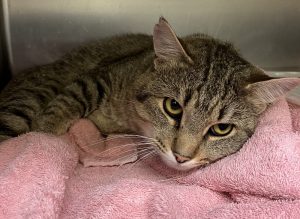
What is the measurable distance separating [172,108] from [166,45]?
0.23 meters

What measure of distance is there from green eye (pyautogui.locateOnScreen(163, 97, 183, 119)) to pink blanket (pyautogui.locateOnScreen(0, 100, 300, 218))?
21 cm

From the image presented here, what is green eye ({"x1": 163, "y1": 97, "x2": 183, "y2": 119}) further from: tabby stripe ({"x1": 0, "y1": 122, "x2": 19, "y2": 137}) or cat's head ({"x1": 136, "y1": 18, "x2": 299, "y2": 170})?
tabby stripe ({"x1": 0, "y1": 122, "x2": 19, "y2": 137})

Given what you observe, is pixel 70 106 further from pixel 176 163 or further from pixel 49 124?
pixel 176 163

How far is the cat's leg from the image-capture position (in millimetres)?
1787

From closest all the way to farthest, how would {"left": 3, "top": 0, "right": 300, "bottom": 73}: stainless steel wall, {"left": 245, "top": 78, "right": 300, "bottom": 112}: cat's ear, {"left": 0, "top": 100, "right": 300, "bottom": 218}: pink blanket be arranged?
{"left": 0, "top": 100, "right": 300, "bottom": 218}: pink blanket, {"left": 245, "top": 78, "right": 300, "bottom": 112}: cat's ear, {"left": 3, "top": 0, "right": 300, "bottom": 73}: stainless steel wall

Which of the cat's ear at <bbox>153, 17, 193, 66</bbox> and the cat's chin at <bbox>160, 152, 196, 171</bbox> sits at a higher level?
the cat's ear at <bbox>153, 17, 193, 66</bbox>

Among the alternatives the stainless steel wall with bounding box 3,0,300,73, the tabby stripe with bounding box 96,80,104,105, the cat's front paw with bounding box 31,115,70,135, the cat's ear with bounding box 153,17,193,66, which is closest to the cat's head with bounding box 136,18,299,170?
the cat's ear with bounding box 153,17,193,66

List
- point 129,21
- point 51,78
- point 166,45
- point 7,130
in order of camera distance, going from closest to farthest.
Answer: point 166,45, point 7,130, point 51,78, point 129,21

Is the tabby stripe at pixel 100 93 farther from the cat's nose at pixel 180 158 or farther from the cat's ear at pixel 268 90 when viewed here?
the cat's ear at pixel 268 90

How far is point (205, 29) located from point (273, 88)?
3.33 feet

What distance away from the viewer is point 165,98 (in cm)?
159

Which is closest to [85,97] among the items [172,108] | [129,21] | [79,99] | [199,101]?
[79,99]

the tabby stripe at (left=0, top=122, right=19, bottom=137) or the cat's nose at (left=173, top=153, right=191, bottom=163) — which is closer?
the cat's nose at (left=173, top=153, right=191, bottom=163)

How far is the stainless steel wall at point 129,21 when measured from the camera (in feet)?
7.82
